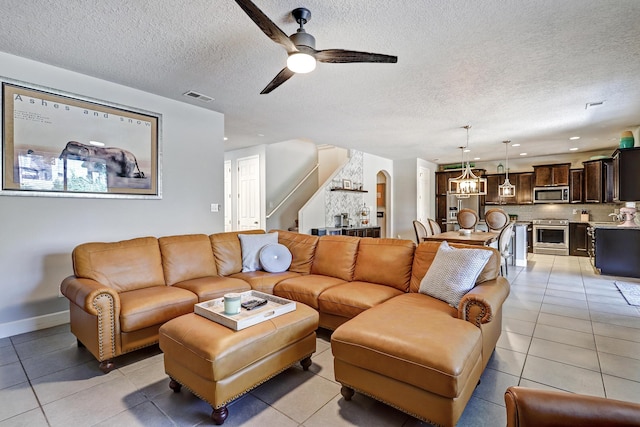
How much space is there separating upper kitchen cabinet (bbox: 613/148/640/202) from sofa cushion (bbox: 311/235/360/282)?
5.02 metres

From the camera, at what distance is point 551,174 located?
8.04 metres

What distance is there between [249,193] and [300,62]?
525cm

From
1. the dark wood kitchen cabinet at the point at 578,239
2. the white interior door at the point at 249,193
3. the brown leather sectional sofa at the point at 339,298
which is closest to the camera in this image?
the brown leather sectional sofa at the point at 339,298

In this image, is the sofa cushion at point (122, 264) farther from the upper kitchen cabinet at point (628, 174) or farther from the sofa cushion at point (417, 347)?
the upper kitchen cabinet at point (628, 174)

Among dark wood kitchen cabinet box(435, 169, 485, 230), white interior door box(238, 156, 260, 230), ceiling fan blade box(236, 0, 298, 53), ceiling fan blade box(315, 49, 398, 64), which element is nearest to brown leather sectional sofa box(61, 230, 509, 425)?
ceiling fan blade box(315, 49, 398, 64)

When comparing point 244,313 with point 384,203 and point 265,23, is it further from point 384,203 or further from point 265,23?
point 384,203

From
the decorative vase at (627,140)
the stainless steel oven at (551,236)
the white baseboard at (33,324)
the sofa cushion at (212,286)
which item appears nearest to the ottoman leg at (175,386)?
the sofa cushion at (212,286)

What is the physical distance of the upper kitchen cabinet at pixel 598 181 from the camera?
23.8 feet

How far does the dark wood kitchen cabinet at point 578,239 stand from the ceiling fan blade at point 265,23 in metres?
8.71

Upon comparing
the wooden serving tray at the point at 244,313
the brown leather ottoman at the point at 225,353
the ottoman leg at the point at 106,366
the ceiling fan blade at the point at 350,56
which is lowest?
the ottoman leg at the point at 106,366

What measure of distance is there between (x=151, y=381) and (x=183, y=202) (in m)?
2.54

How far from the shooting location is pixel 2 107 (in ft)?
9.41

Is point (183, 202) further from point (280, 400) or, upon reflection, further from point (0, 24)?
point (280, 400)

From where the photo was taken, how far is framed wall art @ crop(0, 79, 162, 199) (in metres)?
2.95
